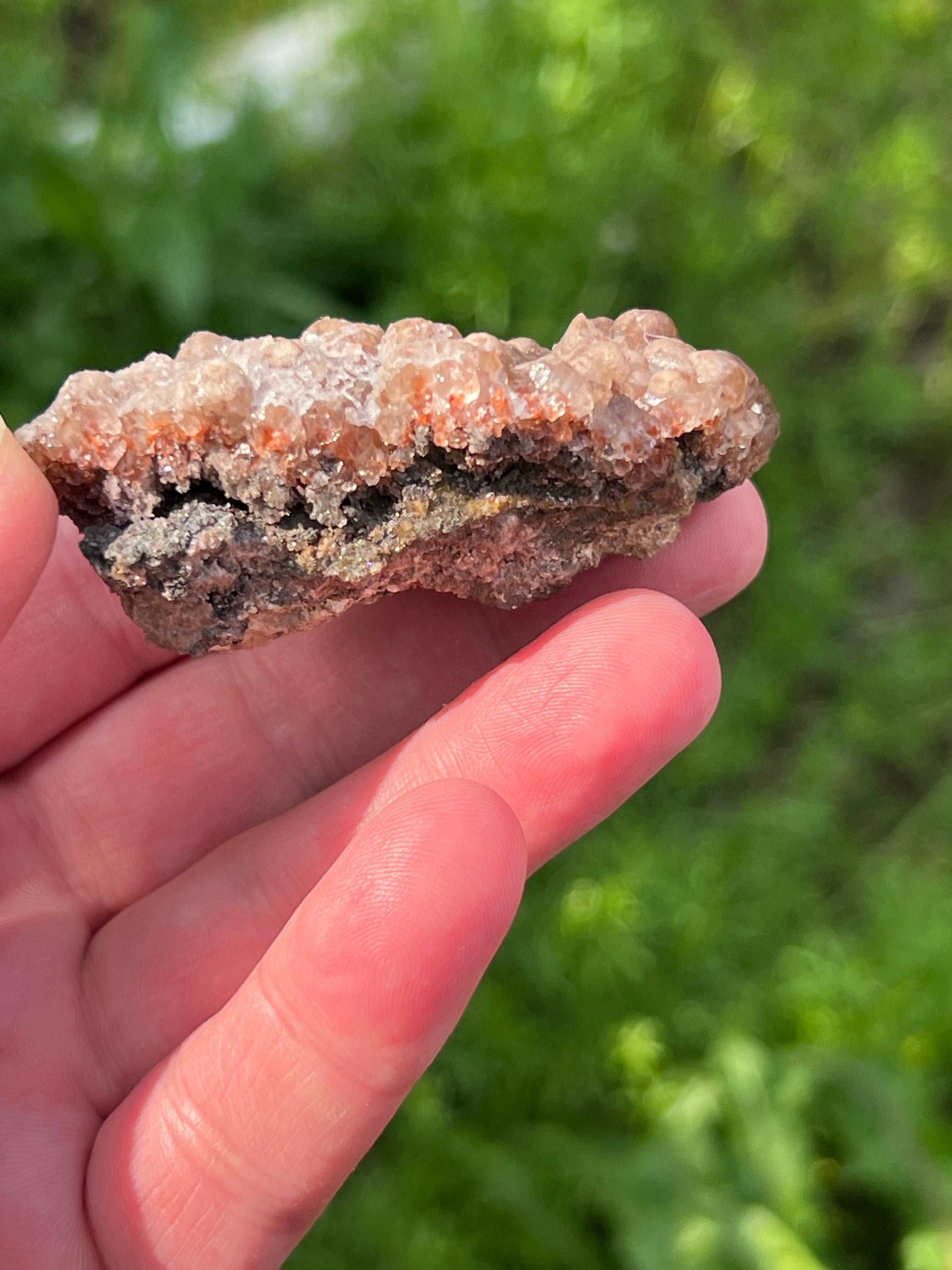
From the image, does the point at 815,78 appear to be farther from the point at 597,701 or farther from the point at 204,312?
the point at 597,701

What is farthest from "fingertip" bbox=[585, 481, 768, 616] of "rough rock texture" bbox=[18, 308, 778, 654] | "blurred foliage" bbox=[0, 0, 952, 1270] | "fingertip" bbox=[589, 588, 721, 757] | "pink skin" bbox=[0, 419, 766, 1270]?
"blurred foliage" bbox=[0, 0, 952, 1270]

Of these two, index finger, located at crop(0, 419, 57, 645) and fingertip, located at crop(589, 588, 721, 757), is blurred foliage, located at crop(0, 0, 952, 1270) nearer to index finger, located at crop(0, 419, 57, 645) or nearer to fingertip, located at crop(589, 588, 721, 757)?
fingertip, located at crop(589, 588, 721, 757)

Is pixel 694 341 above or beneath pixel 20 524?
beneath

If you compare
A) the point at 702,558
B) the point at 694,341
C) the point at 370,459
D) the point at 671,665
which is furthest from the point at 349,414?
the point at 694,341

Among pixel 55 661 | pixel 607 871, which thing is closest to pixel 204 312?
pixel 55 661

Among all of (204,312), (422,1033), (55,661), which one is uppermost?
(204,312)

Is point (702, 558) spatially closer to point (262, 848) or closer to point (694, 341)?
point (262, 848)
